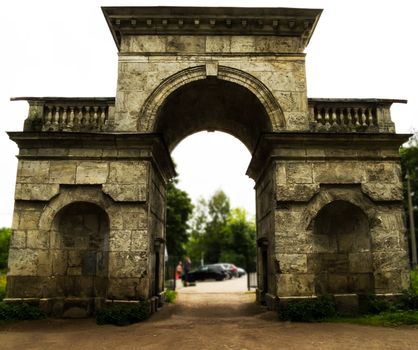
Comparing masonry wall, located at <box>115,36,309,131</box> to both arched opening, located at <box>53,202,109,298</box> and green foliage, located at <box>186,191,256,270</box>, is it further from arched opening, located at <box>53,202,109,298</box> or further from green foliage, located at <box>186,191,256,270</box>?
green foliage, located at <box>186,191,256,270</box>

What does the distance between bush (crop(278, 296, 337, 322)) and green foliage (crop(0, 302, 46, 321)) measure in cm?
585

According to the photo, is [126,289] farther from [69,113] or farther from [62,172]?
[69,113]

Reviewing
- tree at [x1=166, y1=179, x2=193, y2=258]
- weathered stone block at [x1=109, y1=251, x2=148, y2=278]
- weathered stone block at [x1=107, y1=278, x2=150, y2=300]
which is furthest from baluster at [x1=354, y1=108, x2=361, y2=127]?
tree at [x1=166, y1=179, x2=193, y2=258]

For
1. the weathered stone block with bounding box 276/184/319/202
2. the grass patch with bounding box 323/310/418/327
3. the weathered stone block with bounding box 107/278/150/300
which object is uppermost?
the weathered stone block with bounding box 276/184/319/202

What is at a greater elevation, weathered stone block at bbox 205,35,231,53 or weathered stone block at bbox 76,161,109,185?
weathered stone block at bbox 205,35,231,53

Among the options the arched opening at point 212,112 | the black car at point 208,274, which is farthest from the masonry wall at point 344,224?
the black car at point 208,274

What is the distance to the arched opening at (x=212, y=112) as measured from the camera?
1100 centimetres

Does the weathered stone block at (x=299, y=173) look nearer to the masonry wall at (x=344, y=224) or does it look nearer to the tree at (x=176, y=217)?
the masonry wall at (x=344, y=224)

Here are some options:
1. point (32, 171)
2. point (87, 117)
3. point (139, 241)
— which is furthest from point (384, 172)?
point (32, 171)

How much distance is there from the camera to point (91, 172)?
10.0 metres

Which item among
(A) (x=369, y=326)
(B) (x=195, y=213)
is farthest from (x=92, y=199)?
(B) (x=195, y=213)

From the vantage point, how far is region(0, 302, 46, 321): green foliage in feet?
29.3

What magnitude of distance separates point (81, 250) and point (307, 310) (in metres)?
5.98

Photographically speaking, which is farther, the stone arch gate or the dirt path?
the stone arch gate
